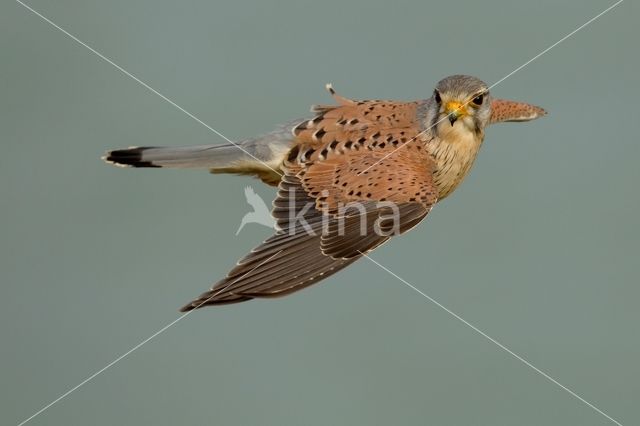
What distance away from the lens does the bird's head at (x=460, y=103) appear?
249 inches

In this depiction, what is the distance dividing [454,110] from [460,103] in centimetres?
5

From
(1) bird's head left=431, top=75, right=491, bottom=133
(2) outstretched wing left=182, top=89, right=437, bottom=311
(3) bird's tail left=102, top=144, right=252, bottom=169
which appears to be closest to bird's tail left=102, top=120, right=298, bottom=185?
(3) bird's tail left=102, top=144, right=252, bottom=169

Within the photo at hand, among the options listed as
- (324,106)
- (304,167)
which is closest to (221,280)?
(304,167)

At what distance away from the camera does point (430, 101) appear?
658 centimetres

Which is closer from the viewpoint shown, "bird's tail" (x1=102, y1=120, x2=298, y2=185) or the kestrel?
the kestrel

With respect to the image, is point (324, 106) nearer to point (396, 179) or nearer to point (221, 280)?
point (396, 179)

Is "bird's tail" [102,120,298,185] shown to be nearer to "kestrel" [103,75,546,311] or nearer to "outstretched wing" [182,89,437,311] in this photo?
"kestrel" [103,75,546,311]

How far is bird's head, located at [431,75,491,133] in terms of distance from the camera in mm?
6328

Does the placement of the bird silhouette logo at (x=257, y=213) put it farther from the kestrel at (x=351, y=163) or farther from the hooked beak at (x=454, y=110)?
the hooked beak at (x=454, y=110)

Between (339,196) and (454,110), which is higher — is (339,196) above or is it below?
below

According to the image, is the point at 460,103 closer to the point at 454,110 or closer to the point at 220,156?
the point at 454,110

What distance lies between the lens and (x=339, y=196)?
6.37 metres

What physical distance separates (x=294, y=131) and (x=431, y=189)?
0.93 m

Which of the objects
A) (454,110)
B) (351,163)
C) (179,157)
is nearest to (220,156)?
(179,157)
